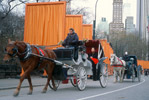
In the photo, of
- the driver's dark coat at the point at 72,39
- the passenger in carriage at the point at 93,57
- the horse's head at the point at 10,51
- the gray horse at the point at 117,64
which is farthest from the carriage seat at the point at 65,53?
the gray horse at the point at 117,64

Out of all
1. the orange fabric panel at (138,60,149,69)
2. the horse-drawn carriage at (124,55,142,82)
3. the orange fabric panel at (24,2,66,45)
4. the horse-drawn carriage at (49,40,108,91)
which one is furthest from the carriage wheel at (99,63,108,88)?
the orange fabric panel at (138,60,149,69)

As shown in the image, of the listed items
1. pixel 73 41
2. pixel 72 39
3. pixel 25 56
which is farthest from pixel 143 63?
pixel 25 56

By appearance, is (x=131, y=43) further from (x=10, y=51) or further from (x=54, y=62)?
(x=10, y=51)

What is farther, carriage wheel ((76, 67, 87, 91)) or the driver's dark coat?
the driver's dark coat

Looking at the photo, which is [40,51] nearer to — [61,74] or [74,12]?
[61,74]

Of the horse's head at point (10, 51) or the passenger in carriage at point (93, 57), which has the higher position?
the horse's head at point (10, 51)

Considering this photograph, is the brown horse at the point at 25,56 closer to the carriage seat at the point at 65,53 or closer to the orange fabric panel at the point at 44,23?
the carriage seat at the point at 65,53

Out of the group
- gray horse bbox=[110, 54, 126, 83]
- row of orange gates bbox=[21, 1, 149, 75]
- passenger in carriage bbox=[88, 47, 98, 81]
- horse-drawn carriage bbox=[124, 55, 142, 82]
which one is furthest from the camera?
row of orange gates bbox=[21, 1, 149, 75]

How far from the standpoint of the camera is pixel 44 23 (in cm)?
2144

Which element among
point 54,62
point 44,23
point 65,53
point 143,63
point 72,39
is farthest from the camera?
point 143,63

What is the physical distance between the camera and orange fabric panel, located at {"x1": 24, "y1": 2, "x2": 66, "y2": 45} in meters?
21.2

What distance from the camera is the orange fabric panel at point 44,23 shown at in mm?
21203

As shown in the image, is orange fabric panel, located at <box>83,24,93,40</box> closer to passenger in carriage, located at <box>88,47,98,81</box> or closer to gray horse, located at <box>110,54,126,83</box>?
gray horse, located at <box>110,54,126,83</box>

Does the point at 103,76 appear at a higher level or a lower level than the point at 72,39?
lower
